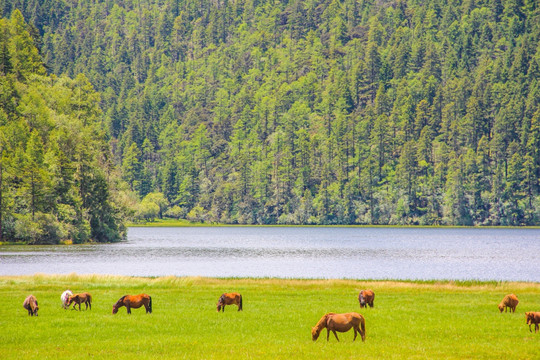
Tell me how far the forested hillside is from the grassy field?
61.2 meters

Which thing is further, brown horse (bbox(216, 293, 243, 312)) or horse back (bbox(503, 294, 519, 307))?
brown horse (bbox(216, 293, 243, 312))

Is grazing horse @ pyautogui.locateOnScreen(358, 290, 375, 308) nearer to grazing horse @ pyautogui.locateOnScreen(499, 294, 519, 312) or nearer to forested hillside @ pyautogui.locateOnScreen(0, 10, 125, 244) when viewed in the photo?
grazing horse @ pyautogui.locateOnScreen(499, 294, 519, 312)

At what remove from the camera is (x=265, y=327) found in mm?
29188

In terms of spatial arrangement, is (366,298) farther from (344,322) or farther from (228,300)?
(344,322)

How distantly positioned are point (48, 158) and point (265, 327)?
84477 mm

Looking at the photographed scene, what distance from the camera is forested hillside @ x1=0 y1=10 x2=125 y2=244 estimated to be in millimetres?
103562

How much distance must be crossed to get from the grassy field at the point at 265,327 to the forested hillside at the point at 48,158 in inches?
2411

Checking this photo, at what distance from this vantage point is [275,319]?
31.5 meters

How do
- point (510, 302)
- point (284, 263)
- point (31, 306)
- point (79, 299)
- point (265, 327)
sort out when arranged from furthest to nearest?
point (284, 263)
point (79, 299)
point (510, 302)
point (31, 306)
point (265, 327)

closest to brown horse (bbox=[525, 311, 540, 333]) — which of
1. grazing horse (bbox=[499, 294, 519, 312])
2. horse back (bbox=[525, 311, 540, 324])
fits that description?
horse back (bbox=[525, 311, 540, 324])

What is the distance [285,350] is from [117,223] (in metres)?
114

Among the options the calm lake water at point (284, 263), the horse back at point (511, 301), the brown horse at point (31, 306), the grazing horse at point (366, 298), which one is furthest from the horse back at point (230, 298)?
the calm lake water at point (284, 263)

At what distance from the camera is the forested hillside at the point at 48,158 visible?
4077 inches

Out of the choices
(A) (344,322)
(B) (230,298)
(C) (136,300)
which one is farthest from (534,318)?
(C) (136,300)
